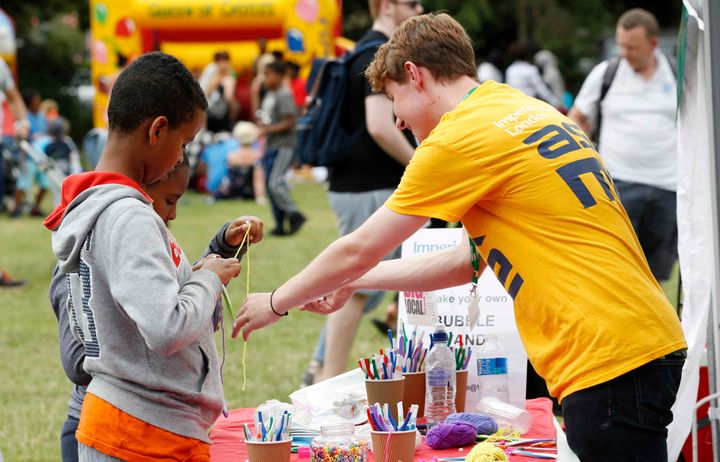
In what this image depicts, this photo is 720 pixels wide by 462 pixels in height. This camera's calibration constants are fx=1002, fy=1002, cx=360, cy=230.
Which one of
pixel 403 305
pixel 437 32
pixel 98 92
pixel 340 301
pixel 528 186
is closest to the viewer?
pixel 528 186

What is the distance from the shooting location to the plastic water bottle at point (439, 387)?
3.47 m

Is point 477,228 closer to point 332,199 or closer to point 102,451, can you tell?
point 102,451

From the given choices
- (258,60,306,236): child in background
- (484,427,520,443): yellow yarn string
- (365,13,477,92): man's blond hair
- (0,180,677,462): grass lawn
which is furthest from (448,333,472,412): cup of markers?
(258,60,306,236): child in background

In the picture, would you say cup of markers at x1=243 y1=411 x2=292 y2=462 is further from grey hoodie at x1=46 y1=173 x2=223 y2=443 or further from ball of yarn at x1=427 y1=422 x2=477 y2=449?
ball of yarn at x1=427 y1=422 x2=477 y2=449

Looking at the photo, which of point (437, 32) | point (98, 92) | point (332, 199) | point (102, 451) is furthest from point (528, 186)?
point (98, 92)

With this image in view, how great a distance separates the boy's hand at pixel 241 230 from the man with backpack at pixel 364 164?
2.32m

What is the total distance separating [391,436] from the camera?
285 centimetres

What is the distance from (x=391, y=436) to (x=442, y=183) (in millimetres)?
770

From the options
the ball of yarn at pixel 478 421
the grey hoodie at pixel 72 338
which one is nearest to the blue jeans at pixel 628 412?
the ball of yarn at pixel 478 421

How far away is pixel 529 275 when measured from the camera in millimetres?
2576

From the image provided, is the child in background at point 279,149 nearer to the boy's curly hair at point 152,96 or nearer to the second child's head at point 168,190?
the second child's head at point 168,190

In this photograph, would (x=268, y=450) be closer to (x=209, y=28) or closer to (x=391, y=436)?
(x=391, y=436)

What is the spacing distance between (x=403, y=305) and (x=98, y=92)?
53.6 feet

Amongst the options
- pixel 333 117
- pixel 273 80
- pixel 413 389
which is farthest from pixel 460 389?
pixel 273 80
